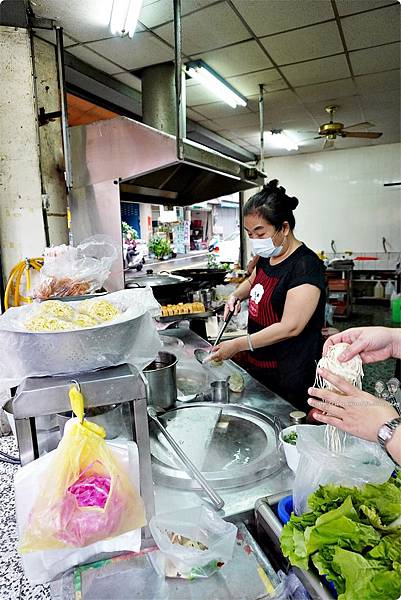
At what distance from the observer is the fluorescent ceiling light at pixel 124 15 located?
2.60 metres

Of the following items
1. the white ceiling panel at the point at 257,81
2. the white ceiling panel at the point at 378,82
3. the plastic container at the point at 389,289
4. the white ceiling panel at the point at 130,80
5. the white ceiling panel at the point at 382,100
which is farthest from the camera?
the plastic container at the point at 389,289

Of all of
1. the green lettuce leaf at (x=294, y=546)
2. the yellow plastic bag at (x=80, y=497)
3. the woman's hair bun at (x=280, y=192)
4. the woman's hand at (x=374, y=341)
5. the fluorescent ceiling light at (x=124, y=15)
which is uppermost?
the fluorescent ceiling light at (x=124, y=15)

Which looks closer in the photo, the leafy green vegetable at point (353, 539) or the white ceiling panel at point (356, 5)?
the leafy green vegetable at point (353, 539)

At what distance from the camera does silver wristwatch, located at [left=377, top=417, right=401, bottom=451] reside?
82cm

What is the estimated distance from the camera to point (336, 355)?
118 centimetres

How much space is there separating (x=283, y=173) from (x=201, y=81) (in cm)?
548

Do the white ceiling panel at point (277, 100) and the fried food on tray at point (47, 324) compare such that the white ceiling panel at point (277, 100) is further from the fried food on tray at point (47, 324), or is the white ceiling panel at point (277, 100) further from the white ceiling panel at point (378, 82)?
the fried food on tray at point (47, 324)

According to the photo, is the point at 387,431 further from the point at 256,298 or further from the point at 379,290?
the point at 379,290

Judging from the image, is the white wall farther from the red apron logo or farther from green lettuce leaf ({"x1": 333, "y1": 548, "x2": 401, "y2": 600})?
green lettuce leaf ({"x1": 333, "y1": 548, "x2": 401, "y2": 600})

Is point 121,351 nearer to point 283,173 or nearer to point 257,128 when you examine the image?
point 257,128

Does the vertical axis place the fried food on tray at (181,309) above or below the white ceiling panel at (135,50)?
below

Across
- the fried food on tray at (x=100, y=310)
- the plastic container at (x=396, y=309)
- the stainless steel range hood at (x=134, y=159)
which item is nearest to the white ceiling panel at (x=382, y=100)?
the stainless steel range hood at (x=134, y=159)

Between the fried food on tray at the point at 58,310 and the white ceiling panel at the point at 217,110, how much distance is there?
5109mm

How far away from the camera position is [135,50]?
145 inches
